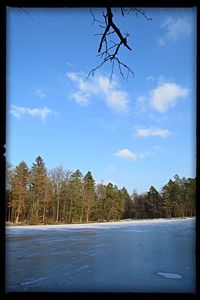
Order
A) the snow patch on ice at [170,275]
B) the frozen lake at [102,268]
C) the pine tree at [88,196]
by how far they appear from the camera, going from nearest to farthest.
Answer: the frozen lake at [102,268] < the snow patch on ice at [170,275] < the pine tree at [88,196]

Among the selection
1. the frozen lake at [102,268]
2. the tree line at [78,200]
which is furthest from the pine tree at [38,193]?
the frozen lake at [102,268]

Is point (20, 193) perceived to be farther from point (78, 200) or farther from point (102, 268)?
point (102, 268)

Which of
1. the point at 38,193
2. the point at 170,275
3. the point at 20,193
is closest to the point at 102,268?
the point at 170,275

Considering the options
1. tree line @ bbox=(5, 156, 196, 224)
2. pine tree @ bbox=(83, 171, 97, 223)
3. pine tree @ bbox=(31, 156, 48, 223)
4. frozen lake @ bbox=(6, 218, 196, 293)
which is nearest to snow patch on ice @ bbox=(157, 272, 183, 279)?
frozen lake @ bbox=(6, 218, 196, 293)

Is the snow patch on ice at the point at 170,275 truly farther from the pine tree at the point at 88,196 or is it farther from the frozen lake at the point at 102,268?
the pine tree at the point at 88,196

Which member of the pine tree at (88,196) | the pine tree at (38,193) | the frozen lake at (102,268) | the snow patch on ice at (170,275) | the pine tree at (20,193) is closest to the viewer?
the frozen lake at (102,268)

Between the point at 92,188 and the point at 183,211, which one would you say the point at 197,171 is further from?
the point at 183,211

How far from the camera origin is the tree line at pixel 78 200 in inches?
885

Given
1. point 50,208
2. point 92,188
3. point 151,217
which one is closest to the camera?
point 50,208

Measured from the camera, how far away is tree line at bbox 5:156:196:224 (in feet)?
73.7
